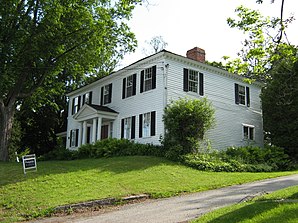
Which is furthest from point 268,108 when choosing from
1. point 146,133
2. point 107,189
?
point 107,189

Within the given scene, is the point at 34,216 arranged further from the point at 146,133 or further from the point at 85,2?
the point at 85,2

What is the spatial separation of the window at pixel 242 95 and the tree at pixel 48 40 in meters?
8.92

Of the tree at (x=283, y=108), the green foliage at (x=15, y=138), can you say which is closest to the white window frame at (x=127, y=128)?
the tree at (x=283, y=108)

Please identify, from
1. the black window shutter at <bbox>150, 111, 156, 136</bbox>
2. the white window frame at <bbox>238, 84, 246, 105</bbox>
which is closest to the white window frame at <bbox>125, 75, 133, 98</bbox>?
the black window shutter at <bbox>150, 111, 156, 136</bbox>

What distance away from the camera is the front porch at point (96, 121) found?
23469mm

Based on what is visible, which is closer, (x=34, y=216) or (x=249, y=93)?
(x=34, y=216)

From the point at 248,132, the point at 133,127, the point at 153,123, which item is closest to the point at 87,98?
the point at 133,127

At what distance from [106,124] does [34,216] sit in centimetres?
1633

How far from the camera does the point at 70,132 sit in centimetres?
3066

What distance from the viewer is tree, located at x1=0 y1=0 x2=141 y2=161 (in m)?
18.6

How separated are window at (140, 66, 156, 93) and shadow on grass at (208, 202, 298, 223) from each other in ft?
47.4

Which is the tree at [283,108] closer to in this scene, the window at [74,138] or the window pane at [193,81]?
the window pane at [193,81]

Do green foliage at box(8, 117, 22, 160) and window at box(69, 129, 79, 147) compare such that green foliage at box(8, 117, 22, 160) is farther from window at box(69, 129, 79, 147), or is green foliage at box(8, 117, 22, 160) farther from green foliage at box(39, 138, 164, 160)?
green foliage at box(39, 138, 164, 160)

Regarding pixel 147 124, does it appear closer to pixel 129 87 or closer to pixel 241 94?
pixel 129 87
